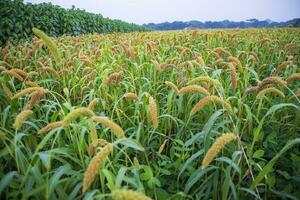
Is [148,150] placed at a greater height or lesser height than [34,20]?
lesser

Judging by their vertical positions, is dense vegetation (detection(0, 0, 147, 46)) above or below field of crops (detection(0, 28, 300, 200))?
above

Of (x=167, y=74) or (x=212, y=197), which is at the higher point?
(x=167, y=74)

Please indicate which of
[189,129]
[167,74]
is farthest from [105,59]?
[189,129]

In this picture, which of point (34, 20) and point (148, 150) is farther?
point (34, 20)

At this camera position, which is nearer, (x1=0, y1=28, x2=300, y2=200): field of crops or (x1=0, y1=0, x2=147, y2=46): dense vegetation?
(x1=0, y1=28, x2=300, y2=200): field of crops

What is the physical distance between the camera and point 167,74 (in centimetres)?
361

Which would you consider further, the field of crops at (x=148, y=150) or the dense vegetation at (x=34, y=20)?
Result: the dense vegetation at (x=34, y=20)

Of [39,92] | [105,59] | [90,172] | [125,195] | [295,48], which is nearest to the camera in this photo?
[125,195]

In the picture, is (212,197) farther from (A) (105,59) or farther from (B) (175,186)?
(A) (105,59)

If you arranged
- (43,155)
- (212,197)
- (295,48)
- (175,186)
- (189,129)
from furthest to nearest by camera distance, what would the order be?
(295,48)
(189,129)
(175,186)
(212,197)
(43,155)

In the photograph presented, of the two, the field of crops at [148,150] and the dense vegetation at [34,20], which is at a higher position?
the dense vegetation at [34,20]

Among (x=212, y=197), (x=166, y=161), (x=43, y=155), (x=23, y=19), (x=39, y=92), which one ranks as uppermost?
(x=23, y=19)

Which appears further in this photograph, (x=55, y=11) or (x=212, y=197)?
(x=55, y=11)

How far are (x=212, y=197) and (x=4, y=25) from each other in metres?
10.4
